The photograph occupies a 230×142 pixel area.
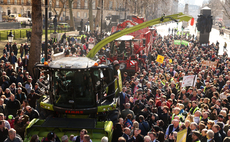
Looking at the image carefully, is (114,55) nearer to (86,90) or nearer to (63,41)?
(86,90)

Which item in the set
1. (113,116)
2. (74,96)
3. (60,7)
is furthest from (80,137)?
(60,7)

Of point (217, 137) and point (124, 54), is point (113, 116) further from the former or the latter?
point (124, 54)

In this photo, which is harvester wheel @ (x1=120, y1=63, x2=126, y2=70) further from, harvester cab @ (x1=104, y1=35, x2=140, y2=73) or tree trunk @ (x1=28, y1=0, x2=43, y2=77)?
tree trunk @ (x1=28, y1=0, x2=43, y2=77)

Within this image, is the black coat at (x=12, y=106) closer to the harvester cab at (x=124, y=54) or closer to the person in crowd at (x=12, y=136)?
the person in crowd at (x=12, y=136)

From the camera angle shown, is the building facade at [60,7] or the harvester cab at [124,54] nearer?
the harvester cab at [124,54]

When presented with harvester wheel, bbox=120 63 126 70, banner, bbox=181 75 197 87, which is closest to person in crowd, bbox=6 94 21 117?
banner, bbox=181 75 197 87

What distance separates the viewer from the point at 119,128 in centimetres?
810

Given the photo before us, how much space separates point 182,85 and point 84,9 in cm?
8696

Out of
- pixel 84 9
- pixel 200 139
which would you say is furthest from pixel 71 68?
pixel 84 9

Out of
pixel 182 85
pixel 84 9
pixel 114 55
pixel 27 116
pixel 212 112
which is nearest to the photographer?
pixel 27 116

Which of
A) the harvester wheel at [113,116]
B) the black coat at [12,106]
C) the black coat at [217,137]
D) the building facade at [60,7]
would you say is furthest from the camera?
the building facade at [60,7]

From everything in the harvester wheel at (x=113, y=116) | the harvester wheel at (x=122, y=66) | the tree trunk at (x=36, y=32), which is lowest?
the harvester wheel at (x=122, y=66)

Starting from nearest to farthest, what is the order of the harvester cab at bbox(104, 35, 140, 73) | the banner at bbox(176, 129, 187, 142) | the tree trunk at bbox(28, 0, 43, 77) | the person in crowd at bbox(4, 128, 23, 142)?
the banner at bbox(176, 129, 187, 142) → the person in crowd at bbox(4, 128, 23, 142) → the tree trunk at bbox(28, 0, 43, 77) → the harvester cab at bbox(104, 35, 140, 73)

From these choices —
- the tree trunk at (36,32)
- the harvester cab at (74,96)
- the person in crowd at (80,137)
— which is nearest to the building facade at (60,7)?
the tree trunk at (36,32)
